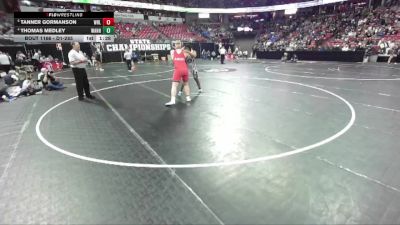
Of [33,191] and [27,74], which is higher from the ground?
[27,74]

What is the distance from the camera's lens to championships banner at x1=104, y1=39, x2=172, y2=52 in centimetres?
2983

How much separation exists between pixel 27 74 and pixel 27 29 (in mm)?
13821

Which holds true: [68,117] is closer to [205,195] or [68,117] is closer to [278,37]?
[205,195]

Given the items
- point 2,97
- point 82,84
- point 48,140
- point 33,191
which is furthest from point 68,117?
point 2,97

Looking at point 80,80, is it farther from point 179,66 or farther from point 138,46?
point 138,46

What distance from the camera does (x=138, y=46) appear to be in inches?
1264

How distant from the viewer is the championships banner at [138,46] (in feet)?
97.9

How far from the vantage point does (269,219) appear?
2789 mm
